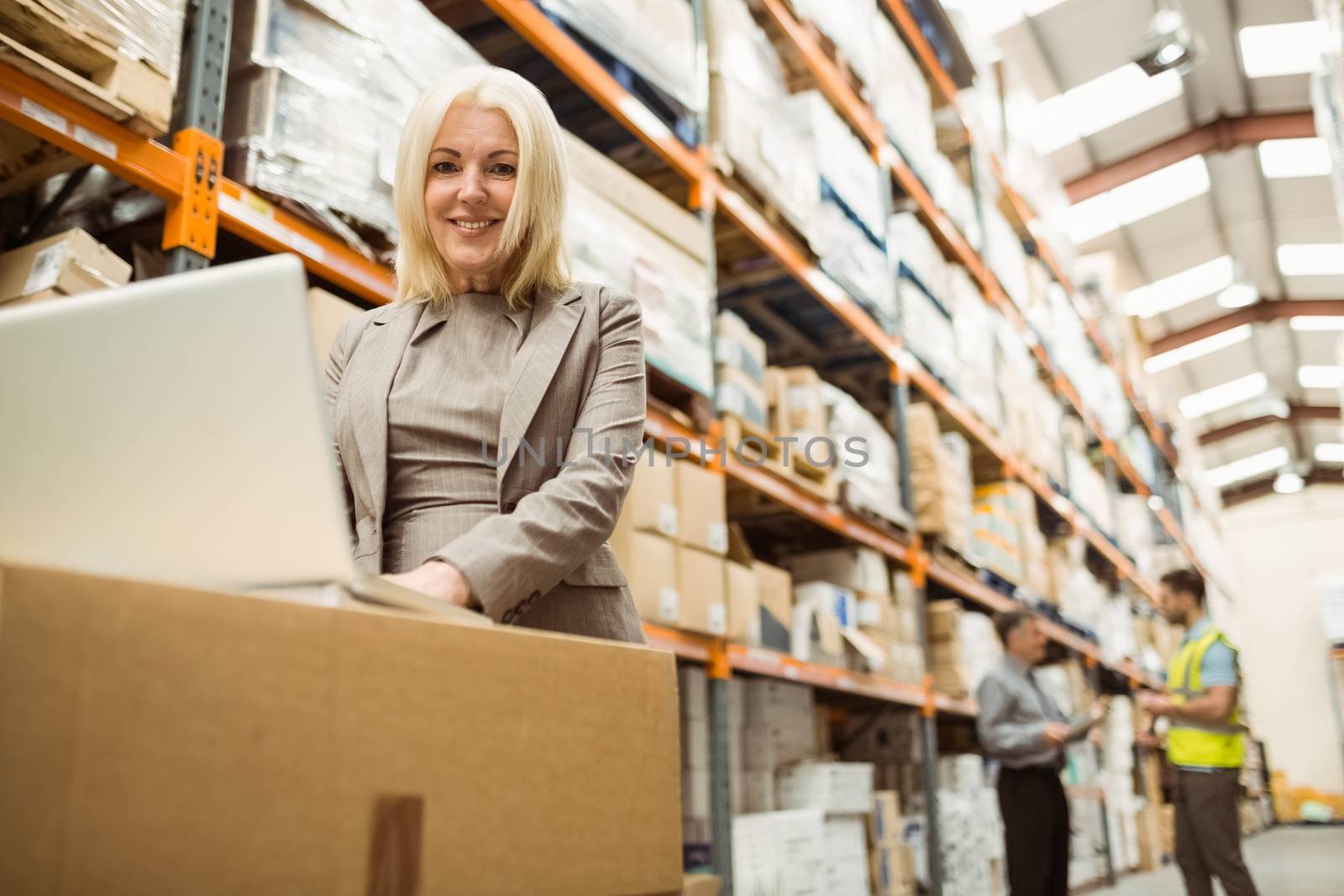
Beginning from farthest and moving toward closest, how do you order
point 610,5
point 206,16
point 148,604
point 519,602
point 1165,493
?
point 1165,493 < point 610,5 < point 206,16 < point 519,602 < point 148,604

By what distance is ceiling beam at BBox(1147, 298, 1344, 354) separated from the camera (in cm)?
1451

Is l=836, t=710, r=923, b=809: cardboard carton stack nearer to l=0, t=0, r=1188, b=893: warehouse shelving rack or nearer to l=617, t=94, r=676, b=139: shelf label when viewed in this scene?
l=0, t=0, r=1188, b=893: warehouse shelving rack

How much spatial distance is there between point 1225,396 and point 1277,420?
182 centimetres

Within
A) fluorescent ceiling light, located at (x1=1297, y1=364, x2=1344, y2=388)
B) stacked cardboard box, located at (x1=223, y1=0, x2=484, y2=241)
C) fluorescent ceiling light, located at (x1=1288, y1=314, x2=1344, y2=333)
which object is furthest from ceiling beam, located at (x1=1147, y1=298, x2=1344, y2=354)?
stacked cardboard box, located at (x1=223, y1=0, x2=484, y2=241)

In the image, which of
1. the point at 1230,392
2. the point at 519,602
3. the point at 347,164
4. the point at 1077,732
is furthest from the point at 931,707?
the point at 1230,392

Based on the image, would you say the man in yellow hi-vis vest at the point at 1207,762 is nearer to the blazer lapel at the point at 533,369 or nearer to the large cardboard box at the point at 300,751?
the blazer lapel at the point at 533,369

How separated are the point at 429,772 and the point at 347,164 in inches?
61.1

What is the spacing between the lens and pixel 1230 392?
1742 centimetres

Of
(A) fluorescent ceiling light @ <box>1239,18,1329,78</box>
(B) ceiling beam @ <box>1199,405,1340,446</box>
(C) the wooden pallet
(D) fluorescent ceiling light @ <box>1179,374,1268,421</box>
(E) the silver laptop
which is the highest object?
(A) fluorescent ceiling light @ <box>1239,18,1329,78</box>

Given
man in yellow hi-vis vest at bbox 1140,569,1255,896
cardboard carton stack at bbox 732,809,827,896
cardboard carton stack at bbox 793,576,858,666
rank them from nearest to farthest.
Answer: cardboard carton stack at bbox 732,809,827,896
cardboard carton stack at bbox 793,576,858,666
man in yellow hi-vis vest at bbox 1140,569,1255,896

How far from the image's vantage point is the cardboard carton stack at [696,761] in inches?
126

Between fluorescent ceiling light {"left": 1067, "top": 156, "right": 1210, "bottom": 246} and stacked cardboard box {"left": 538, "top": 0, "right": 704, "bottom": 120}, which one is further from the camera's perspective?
fluorescent ceiling light {"left": 1067, "top": 156, "right": 1210, "bottom": 246}

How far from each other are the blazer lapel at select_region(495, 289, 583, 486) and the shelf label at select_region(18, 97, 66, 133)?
822 millimetres

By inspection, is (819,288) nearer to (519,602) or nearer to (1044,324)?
(519,602)
